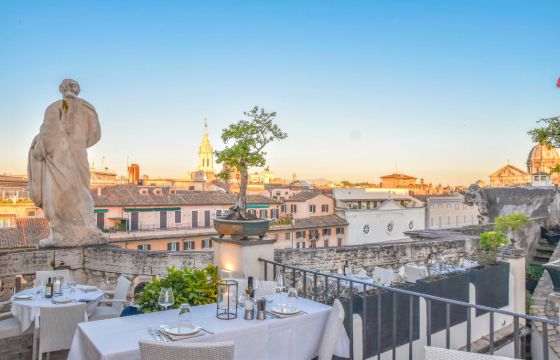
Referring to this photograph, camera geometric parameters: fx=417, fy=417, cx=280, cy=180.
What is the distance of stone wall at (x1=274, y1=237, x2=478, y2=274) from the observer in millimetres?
8000

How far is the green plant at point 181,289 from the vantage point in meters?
3.97

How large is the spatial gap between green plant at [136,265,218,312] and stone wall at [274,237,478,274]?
338 cm

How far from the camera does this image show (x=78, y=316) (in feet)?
15.0

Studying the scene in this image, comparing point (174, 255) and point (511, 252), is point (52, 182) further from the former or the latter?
point (511, 252)

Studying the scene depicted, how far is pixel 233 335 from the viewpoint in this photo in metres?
3.33

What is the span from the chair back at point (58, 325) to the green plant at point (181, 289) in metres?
0.87

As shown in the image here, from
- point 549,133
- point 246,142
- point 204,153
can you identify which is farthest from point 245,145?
point 204,153

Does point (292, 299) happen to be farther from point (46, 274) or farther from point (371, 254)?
point (371, 254)

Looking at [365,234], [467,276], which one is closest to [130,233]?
[365,234]

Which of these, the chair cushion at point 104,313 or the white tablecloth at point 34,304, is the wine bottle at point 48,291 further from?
the chair cushion at point 104,313

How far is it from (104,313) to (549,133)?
15.6 metres

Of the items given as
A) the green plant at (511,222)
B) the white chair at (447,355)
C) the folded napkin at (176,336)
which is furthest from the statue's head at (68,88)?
the green plant at (511,222)

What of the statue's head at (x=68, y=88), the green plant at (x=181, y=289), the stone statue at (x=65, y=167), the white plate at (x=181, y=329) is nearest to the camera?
the white plate at (x=181, y=329)

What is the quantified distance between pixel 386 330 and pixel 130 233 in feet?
98.2
